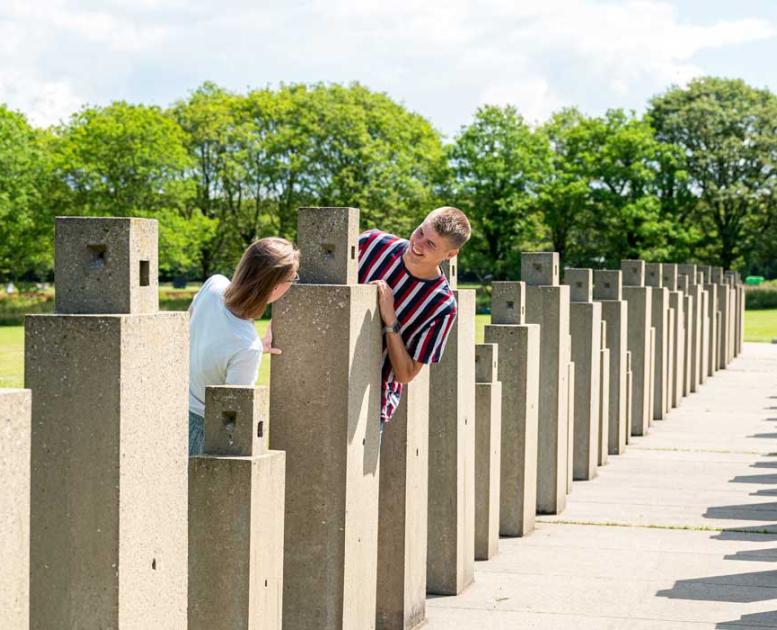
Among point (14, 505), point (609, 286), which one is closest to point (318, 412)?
point (14, 505)

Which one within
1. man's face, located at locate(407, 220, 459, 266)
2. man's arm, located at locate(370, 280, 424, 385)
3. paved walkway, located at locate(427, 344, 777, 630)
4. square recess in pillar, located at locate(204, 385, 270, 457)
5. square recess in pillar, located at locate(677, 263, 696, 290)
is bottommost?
paved walkway, located at locate(427, 344, 777, 630)

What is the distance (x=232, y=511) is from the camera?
15.2 feet

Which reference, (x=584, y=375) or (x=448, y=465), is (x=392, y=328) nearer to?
(x=448, y=465)

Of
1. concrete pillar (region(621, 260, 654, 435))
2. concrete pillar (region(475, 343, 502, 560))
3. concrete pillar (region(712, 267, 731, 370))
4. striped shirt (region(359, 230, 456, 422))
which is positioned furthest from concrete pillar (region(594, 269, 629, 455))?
concrete pillar (region(712, 267, 731, 370))

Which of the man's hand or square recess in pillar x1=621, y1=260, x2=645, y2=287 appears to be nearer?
the man's hand

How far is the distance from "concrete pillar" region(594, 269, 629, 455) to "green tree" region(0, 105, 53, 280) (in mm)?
49663

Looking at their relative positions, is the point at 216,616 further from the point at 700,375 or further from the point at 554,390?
the point at 700,375

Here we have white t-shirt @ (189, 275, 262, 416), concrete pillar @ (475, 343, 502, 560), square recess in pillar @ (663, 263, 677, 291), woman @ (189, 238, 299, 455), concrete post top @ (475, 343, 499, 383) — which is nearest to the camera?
woman @ (189, 238, 299, 455)

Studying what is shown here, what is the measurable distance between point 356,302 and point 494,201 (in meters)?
67.9

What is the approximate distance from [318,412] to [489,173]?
68555mm

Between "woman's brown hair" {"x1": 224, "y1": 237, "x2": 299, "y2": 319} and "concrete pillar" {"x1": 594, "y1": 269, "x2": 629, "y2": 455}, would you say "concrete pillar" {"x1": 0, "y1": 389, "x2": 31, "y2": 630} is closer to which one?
"woman's brown hair" {"x1": 224, "y1": 237, "x2": 299, "y2": 319}

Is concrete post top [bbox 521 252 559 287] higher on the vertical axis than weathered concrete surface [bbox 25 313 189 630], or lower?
higher

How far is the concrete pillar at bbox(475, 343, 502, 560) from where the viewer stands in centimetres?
855

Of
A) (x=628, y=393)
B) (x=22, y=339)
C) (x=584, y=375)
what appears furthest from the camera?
(x=22, y=339)
